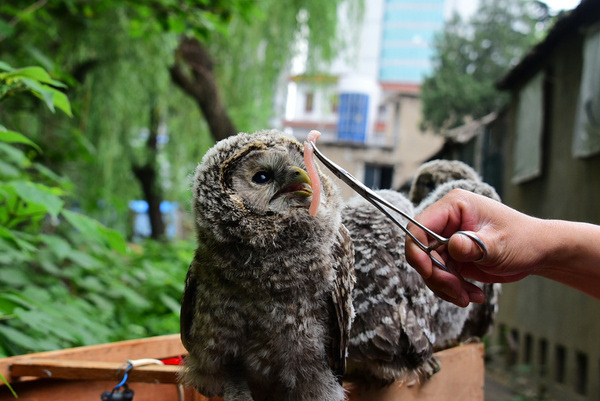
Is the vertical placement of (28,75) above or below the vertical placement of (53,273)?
above

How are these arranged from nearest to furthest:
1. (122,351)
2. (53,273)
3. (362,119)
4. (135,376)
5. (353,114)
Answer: (135,376) → (122,351) → (53,273) → (353,114) → (362,119)

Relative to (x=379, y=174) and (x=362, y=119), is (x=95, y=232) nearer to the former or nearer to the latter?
(x=379, y=174)

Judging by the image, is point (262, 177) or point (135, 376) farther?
point (135, 376)

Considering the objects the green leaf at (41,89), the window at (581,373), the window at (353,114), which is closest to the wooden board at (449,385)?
the green leaf at (41,89)

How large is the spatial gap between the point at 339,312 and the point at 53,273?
9.78 feet

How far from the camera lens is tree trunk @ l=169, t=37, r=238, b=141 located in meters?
6.90

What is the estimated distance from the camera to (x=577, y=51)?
666 centimetres

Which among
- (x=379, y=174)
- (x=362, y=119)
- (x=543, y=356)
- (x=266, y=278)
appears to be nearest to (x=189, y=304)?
(x=266, y=278)

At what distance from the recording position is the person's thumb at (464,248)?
4.00ft

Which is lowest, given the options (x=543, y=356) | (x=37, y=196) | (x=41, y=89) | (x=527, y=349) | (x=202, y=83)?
(x=527, y=349)

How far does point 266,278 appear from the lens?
1448 millimetres

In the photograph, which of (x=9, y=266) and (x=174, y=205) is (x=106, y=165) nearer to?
(x=9, y=266)

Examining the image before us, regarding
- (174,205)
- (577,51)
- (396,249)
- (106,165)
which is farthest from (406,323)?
(174,205)

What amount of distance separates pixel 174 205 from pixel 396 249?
9.60 m
